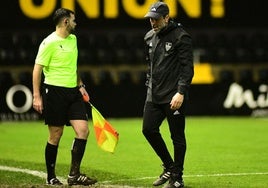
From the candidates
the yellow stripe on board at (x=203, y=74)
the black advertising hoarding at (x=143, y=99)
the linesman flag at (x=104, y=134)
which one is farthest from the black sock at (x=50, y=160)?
the yellow stripe on board at (x=203, y=74)

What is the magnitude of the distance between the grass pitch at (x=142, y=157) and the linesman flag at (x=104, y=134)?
0.37 meters

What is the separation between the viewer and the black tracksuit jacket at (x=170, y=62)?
8.60m

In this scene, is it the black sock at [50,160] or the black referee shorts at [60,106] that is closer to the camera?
the black referee shorts at [60,106]

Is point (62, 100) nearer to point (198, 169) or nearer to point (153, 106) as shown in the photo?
point (153, 106)

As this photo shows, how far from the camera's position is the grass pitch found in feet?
30.8

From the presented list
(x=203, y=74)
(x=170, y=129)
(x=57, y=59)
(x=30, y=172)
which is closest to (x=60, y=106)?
(x=57, y=59)

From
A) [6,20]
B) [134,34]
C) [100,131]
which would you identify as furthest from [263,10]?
[100,131]

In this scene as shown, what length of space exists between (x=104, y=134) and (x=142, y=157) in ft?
8.07

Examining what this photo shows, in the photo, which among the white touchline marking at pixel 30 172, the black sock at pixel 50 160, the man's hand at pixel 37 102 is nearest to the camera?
the man's hand at pixel 37 102

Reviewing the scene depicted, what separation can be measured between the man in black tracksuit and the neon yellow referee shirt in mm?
827

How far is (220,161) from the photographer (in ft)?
37.0

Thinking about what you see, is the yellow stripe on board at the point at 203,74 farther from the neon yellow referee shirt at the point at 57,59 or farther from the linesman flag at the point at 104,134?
the neon yellow referee shirt at the point at 57,59

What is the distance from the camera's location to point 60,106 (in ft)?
28.9

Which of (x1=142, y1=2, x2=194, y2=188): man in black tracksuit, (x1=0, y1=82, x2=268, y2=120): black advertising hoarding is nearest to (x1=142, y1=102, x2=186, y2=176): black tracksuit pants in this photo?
(x1=142, y1=2, x2=194, y2=188): man in black tracksuit
